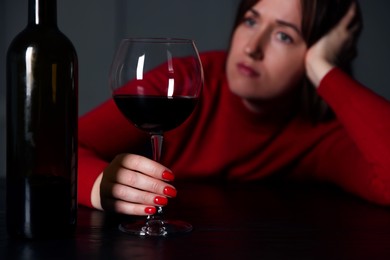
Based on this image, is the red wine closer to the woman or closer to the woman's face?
the woman

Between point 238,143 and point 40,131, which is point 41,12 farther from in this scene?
point 238,143

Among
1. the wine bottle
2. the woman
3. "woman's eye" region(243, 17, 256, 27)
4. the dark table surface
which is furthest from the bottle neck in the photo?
"woman's eye" region(243, 17, 256, 27)

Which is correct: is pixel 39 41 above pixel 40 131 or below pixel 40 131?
above

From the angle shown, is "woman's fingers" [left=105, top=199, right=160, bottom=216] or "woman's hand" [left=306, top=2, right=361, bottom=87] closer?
"woman's fingers" [left=105, top=199, right=160, bottom=216]

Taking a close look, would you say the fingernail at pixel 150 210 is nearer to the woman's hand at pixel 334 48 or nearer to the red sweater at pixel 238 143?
the red sweater at pixel 238 143

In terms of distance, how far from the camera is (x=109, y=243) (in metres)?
0.69

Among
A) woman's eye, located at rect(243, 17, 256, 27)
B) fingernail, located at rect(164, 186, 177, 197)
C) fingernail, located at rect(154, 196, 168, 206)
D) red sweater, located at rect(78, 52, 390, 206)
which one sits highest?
woman's eye, located at rect(243, 17, 256, 27)

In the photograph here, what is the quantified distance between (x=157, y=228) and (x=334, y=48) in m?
1.14

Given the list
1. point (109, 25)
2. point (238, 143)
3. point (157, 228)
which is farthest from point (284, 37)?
point (109, 25)

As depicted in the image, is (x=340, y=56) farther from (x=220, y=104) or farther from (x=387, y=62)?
(x=387, y=62)

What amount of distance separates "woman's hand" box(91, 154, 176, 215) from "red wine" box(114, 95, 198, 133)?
85 mm

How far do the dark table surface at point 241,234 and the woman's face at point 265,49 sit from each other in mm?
615

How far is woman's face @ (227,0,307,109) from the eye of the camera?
5.40 feet

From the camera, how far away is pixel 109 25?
2.79 meters
